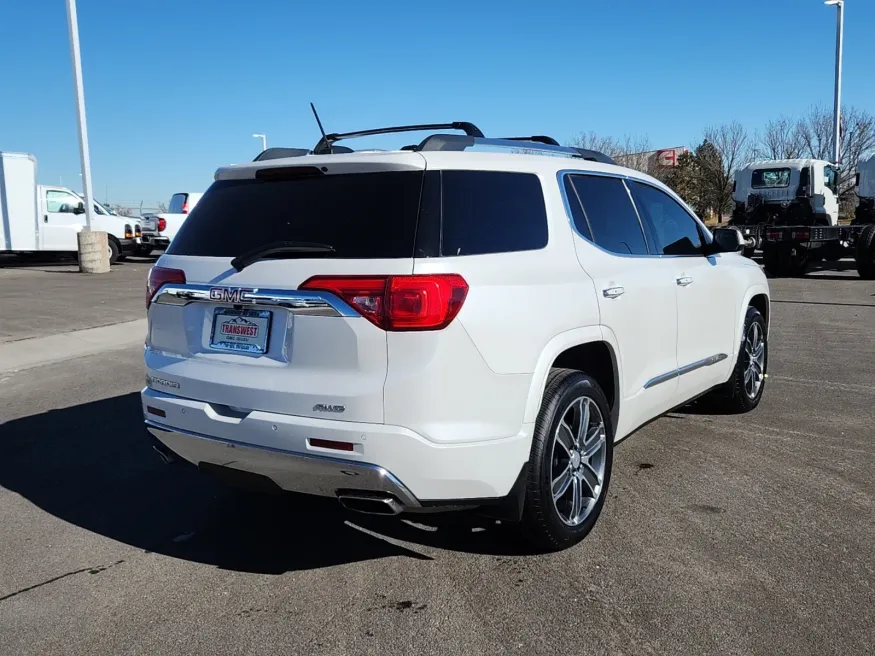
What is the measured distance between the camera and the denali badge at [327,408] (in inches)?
124

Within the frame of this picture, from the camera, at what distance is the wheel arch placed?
345 cm

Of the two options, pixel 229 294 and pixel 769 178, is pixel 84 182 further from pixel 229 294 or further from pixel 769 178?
pixel 229 294

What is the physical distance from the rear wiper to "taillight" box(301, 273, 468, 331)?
0.19 meters

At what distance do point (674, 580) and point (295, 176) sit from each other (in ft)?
7.99

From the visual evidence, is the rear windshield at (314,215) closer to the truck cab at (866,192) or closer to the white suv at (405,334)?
the white suv at (405,334)

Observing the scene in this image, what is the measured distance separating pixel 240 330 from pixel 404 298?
2.65 feet

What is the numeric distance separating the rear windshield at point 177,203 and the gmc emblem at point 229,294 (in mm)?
23530

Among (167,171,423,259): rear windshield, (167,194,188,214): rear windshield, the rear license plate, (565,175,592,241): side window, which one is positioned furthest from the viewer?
(167,194,188,214): rear windshield

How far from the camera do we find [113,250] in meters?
24.0

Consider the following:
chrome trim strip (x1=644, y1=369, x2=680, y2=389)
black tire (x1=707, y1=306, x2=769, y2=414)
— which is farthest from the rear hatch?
black tire (x1=707, y1=306, x2=769, y2=414)

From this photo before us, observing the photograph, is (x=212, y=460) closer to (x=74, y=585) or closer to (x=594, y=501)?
(x=74, y=585)

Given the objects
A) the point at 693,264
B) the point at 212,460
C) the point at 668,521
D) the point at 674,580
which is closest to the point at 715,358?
the point at 693,264

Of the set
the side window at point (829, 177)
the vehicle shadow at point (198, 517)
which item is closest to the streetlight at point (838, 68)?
Result: the side window at point (829, 177)

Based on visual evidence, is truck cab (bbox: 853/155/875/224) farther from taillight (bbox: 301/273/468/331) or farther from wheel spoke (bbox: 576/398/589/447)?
taillight (bbox: 301/273/468/331)
